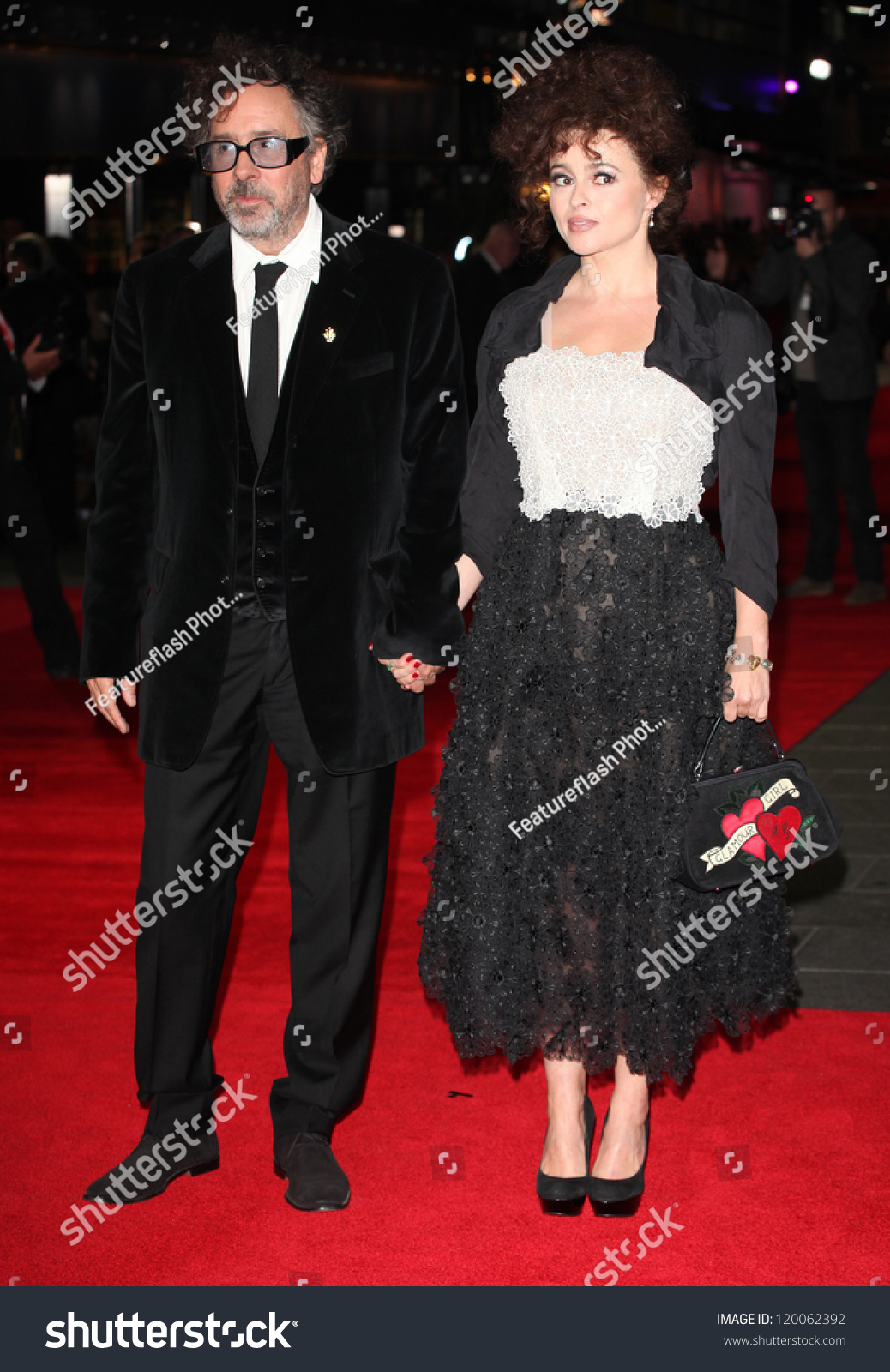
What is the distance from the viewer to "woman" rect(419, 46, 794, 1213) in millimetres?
2688

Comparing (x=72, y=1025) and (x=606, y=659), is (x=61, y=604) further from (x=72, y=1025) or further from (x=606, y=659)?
(x=606, y=659)

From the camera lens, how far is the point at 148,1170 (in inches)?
115

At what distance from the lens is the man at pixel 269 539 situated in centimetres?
273

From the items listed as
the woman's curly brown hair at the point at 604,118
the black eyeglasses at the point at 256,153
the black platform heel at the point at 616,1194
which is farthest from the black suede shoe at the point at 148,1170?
the woman's curly brown hair at the point at 604,118

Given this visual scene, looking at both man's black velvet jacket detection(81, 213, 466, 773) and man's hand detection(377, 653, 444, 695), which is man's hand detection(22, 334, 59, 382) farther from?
man's hand detection(377, 653, 444, 695)

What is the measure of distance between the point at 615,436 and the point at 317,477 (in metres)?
0.51

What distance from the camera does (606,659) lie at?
2.75m

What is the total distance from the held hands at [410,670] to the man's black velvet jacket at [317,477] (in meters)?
0.02

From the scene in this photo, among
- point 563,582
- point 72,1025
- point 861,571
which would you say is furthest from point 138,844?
point 861,571

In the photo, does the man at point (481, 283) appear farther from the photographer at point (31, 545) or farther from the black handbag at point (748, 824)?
the black handbag at point (748, 824)

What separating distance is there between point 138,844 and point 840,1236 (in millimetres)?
2965

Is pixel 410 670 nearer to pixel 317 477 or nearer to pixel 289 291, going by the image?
pixel 317 477

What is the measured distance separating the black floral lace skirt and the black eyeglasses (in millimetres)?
732

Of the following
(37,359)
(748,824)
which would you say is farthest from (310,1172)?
(37,359)
